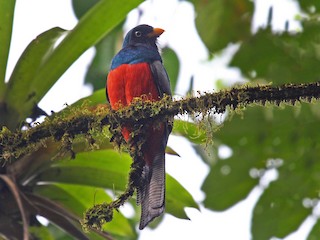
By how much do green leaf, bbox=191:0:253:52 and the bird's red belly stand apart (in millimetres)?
636

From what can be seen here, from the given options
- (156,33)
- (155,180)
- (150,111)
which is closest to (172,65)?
(156,33)

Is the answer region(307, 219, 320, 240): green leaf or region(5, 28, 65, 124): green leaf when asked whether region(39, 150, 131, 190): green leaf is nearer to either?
region(5, 28, 65, 124): green leaf

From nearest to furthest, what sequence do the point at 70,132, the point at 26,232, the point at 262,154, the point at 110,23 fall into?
1. the point at 70,132
2. the point at 26,232
3. the point at 110,23
4. the point at 262,154

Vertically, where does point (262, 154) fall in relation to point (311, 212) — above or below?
above

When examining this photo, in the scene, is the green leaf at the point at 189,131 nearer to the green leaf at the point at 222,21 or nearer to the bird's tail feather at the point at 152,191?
the bird's tail feather at the point at 152,191

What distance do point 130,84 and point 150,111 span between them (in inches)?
28.8

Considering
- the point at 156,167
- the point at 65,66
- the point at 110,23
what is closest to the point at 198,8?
the point at 110,23

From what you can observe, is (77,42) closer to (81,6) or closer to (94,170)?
(81,6)

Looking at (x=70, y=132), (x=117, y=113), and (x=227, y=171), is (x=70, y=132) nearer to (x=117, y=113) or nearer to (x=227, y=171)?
(x=117, y=113)

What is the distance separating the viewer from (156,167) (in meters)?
2.78

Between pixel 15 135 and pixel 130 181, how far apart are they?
0.47 m

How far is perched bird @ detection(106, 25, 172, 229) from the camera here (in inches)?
102

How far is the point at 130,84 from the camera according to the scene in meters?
2.95

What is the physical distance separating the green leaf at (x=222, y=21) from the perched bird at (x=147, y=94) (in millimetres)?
379
